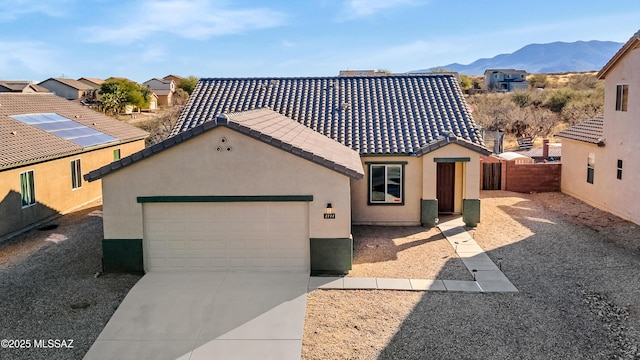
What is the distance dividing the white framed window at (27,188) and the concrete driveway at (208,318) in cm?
829

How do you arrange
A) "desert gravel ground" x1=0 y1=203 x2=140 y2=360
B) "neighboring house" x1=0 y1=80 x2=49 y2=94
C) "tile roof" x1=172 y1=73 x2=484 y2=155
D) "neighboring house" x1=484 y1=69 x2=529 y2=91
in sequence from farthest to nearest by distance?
"neighboring house" x1=484 y1=69 x2=529 y2=91
"neighboring house" x1=0 y1=80 x2=49 y2=94
"tile roof" x1=172 y1=73 x2=484 y2=155
"desert gravel ground" x1=0 y1=203 x2=140 y2=360

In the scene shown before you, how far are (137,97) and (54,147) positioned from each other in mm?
49342

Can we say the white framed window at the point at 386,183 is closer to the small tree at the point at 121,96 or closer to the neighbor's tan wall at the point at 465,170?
the neighbor's tan wall at the point at 465,170

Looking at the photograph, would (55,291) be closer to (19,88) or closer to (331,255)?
(331,255)

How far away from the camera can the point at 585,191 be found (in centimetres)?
2306

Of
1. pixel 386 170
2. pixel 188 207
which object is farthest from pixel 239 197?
pixel 386 170

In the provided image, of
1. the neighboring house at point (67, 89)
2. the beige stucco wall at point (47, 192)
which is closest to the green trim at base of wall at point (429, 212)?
the beige stucco wall at point (47, 192)

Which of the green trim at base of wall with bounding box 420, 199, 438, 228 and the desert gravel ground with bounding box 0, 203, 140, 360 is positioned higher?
the green trim at base of wall with bounding box 420, 199, 438, 228

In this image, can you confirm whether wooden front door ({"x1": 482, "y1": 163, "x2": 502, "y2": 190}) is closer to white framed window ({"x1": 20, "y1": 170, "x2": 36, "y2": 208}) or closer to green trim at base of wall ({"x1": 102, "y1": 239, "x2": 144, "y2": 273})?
green trim at base of wall ({"x1": 102, "y1": 239, "x2": 144, "y2": 273})

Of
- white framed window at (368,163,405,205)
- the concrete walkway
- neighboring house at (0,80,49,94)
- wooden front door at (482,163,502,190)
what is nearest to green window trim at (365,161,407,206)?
white framed window at (368,163,405,205)

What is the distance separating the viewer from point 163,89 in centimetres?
9775

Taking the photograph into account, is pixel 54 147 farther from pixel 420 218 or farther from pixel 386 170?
pixel 420 218

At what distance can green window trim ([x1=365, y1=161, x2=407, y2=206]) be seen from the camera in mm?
19234

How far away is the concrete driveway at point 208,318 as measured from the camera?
10.2 m
